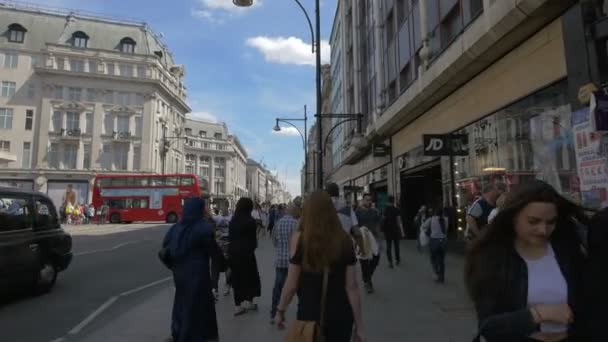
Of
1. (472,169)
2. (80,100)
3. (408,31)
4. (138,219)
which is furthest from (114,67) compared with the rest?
(472,169)

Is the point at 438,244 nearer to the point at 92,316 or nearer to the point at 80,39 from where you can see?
the point at 92,316

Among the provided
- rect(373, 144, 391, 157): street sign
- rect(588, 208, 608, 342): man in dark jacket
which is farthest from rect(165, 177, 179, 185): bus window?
rect(588, 208, 608, 342): man in dark jacket

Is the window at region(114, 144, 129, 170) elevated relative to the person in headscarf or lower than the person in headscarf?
elevated

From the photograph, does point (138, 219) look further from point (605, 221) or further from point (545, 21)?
point (605, 221)

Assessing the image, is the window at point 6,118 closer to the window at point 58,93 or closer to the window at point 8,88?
the window at point 8,88

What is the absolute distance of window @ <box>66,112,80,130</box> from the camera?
194ft

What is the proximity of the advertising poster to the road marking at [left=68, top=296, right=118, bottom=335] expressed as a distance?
7960 mm

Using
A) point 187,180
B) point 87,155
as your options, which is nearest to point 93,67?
point 87,155

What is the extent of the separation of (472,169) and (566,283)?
10739 mm

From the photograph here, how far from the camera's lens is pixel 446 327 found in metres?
5.55

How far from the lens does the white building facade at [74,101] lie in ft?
186

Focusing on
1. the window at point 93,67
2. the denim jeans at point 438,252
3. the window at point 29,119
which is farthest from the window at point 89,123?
the denim jeans at point 438,252

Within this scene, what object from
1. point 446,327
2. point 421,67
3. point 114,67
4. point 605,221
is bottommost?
point 446,327

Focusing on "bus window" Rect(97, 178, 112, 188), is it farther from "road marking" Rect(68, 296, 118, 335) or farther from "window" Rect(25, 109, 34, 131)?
"road marking" Rect(68, 296, 118, 335)
